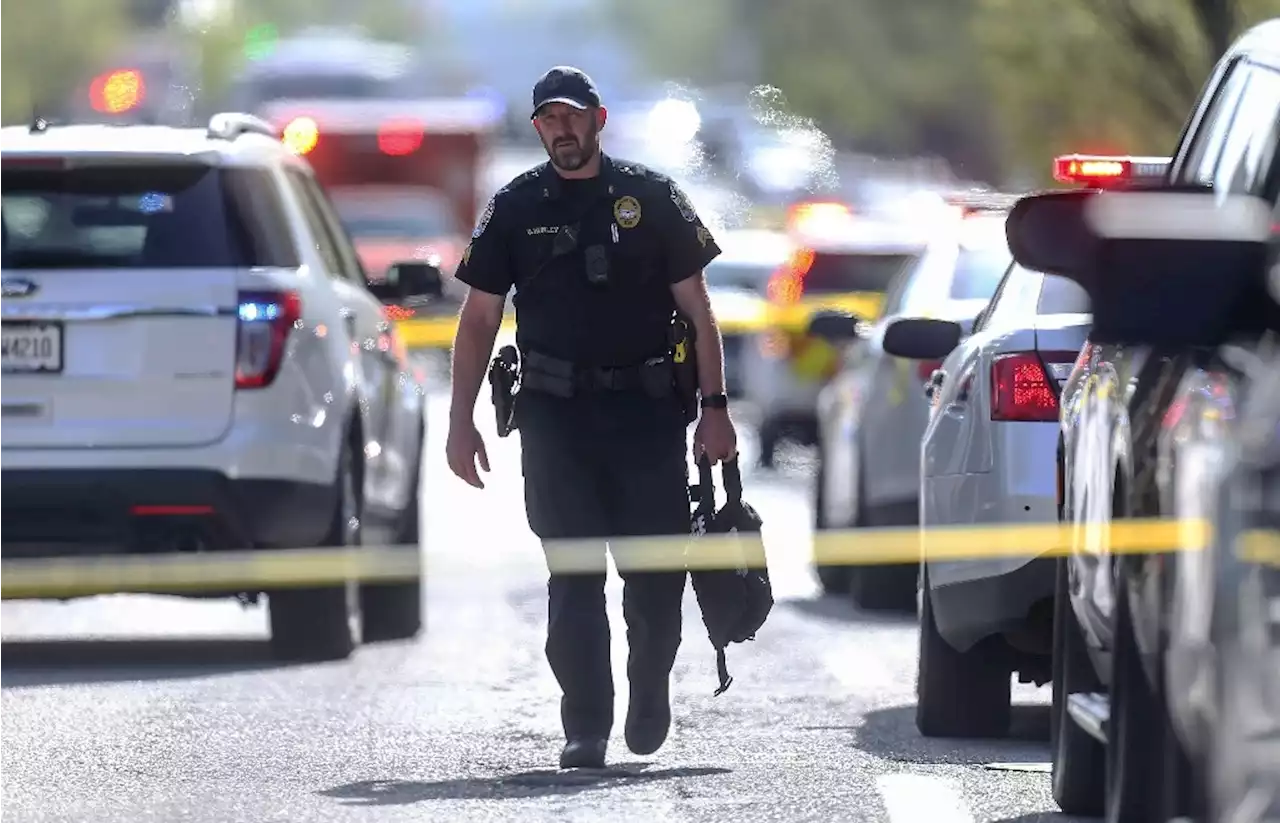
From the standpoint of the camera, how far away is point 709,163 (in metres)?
54.8

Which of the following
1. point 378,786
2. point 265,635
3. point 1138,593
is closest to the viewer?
point 1138,593

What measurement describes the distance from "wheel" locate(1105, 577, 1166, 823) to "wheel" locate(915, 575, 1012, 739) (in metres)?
2.92

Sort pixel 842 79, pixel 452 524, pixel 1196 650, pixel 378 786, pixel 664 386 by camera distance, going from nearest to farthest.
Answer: pixel 1196 650 → pixel 378 786 → pixel 664 386 → pixel 452 524 → pixel 842 79

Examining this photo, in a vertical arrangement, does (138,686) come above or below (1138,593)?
below

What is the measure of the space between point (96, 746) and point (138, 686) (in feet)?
5.47

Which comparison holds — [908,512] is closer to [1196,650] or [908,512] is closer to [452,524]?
[452,524]

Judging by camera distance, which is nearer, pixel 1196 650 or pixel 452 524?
pixel 1196 650

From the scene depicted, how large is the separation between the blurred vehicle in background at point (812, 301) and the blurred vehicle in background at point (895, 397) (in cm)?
816

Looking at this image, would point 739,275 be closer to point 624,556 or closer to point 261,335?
point 261,335

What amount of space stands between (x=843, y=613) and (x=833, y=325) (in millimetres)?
1159

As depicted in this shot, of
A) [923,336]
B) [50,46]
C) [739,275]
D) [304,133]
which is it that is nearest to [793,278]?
[739,275]

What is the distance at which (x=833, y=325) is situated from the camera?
603 inches

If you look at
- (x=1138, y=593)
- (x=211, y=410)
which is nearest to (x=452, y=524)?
(x=211, y=410)

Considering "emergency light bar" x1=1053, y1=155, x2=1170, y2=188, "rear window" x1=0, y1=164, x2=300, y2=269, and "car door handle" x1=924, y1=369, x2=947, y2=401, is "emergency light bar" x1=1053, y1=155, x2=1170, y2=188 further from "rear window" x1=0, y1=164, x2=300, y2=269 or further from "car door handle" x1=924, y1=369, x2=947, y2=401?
"rear window" x1=0, y1=164, x2=300, y2=269
